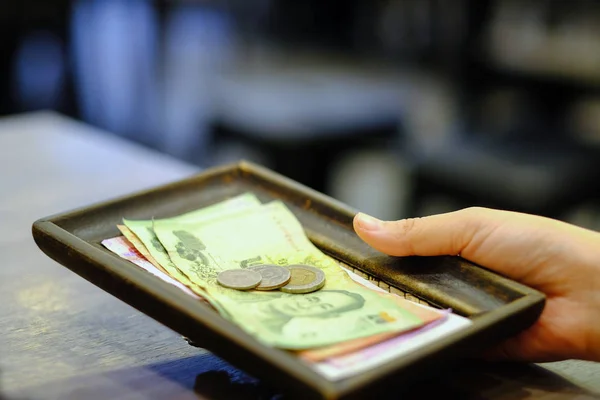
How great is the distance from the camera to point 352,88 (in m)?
3.93

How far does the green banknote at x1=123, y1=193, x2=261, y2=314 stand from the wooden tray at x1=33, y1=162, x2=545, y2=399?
0.09 feet

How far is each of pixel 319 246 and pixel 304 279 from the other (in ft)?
0.40

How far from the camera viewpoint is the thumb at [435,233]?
3.40 ft

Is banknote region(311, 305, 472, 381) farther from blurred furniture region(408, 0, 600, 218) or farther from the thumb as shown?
blurred furniture region(408, 0, 600, 218)

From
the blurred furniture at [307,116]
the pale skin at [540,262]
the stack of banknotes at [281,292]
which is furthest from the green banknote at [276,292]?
the blurred furniture at [307,116]

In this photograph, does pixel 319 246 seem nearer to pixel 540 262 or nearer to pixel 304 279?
pixel 304 279

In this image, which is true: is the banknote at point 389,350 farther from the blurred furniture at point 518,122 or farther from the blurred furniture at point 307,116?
the blurred furniture at point 307,116

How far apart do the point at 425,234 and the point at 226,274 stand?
239 mm

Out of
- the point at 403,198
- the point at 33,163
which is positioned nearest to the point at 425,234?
the point at 33,163

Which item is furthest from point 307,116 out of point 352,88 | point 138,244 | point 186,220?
point 138,244

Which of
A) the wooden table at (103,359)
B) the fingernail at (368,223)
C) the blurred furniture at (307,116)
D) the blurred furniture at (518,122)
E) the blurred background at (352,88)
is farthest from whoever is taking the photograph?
the blurred furniture at (307,116)

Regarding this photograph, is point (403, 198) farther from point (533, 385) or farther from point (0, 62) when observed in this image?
point (533, 385)

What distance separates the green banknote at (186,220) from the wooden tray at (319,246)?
0.03 meters

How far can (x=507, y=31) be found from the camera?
146 inches
